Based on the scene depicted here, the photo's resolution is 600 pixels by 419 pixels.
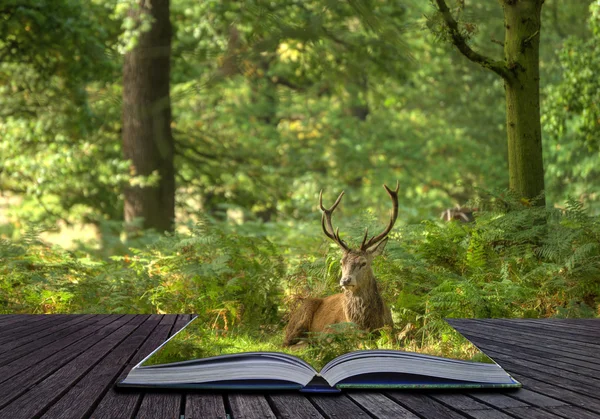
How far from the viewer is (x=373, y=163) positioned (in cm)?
1916

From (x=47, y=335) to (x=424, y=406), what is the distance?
6.91 ft

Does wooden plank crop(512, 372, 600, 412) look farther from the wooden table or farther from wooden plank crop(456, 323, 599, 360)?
wooden plank crop(456, 323, 599, 360)

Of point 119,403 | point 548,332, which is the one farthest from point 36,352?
point 548,332

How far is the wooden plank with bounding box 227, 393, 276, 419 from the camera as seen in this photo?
6.28ft

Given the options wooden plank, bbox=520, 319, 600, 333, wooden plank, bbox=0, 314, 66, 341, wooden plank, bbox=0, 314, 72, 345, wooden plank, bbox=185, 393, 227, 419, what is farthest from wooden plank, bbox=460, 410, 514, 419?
wooden plank, bbox=0, 314, 66, 341

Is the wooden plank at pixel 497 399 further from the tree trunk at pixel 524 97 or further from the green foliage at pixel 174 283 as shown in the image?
the tree trunk at pixel 524 97

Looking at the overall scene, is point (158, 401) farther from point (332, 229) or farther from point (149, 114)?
point (149, 114)

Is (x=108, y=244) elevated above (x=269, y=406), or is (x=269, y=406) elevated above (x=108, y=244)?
(x=108, y=244)

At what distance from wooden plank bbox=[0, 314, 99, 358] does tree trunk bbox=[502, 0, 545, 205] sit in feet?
14.5

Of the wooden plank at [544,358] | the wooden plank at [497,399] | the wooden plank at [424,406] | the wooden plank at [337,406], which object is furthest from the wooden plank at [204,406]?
the wooden plank at [544,358]

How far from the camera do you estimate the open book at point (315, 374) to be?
217 cm

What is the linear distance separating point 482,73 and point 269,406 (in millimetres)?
18301

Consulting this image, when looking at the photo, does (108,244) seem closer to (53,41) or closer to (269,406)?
(53,41)

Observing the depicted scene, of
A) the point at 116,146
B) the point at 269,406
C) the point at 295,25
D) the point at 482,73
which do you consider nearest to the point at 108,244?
the point at 116,146
